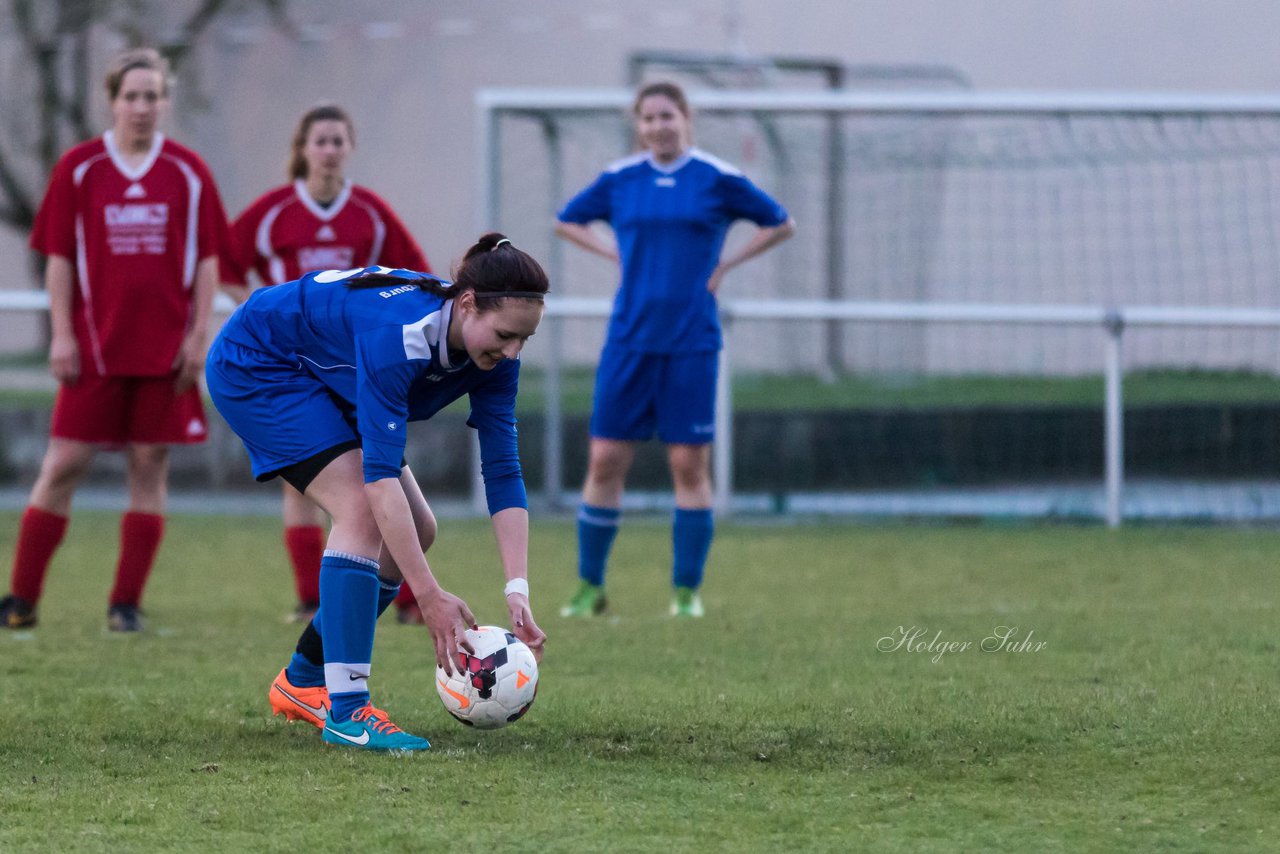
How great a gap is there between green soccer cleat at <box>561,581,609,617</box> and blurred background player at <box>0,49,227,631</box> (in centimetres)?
147

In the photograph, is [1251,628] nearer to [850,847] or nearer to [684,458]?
[684,458]

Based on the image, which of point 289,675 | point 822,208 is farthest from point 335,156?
point 822,208

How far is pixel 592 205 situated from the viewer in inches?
259

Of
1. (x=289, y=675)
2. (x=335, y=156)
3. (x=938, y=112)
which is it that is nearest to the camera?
(x=289, y=675)

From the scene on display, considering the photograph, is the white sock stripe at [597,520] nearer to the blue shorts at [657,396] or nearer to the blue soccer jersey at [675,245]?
the blue shorts at [657,396]

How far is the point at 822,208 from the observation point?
39.1ft

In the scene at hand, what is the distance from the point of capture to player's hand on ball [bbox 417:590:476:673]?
3721 millimetres

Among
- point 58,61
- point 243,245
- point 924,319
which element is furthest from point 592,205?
point 58,61

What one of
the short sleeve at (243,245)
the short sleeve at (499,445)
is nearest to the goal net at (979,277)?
the short sleeve at (243,245)

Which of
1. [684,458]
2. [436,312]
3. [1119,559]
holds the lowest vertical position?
[1119,559]

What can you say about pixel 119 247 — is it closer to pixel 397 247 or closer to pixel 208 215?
pixel 208 215

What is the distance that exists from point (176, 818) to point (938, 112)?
739 centimetres

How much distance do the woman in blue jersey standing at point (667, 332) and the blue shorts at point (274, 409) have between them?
87.5 inches

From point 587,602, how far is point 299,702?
223cm
